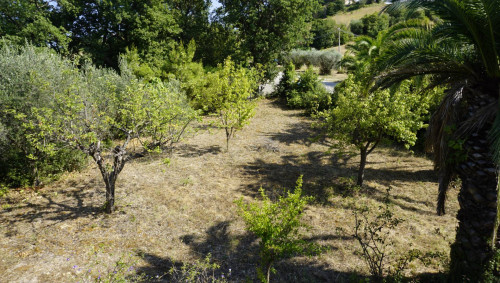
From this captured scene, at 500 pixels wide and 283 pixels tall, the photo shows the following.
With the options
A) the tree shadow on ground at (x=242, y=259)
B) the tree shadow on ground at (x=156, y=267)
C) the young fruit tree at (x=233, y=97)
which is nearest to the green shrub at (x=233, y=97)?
the young fruit tree at (x=233, y=97)

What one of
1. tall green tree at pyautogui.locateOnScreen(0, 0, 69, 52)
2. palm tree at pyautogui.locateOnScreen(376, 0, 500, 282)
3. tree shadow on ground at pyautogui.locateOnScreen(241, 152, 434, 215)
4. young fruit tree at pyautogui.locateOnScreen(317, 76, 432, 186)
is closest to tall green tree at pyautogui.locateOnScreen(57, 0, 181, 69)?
tall green tree at pyautogui.locateOnScreen(0, 0, 69, 52)

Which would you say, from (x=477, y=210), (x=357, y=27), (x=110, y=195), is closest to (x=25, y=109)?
(x=110, y=195)

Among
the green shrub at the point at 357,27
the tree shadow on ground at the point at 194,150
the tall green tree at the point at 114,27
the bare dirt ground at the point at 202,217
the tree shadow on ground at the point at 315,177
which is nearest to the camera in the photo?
the bare dirt ground at the point at 202,217

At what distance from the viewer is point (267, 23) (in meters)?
18.2

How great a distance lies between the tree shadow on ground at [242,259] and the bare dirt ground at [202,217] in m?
0.02

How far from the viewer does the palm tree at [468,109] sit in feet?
12.8

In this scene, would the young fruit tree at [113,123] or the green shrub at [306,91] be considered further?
the green shrub at [306,91]

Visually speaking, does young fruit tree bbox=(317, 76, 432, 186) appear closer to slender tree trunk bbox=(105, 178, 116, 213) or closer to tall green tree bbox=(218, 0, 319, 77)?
slender tree trunk bbox=(105, 178, 116, 213)

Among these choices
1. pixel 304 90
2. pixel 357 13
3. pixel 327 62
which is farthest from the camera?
pixel 357 13

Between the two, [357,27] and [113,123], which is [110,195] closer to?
[113,123]

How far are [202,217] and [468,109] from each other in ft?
18.5

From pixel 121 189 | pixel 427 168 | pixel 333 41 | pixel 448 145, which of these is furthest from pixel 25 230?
pixel 333 41

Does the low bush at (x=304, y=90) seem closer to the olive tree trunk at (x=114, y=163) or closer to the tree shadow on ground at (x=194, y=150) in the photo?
the tree shadow on ground at (x=194, y=150)

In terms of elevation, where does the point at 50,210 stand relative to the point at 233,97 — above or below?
below
